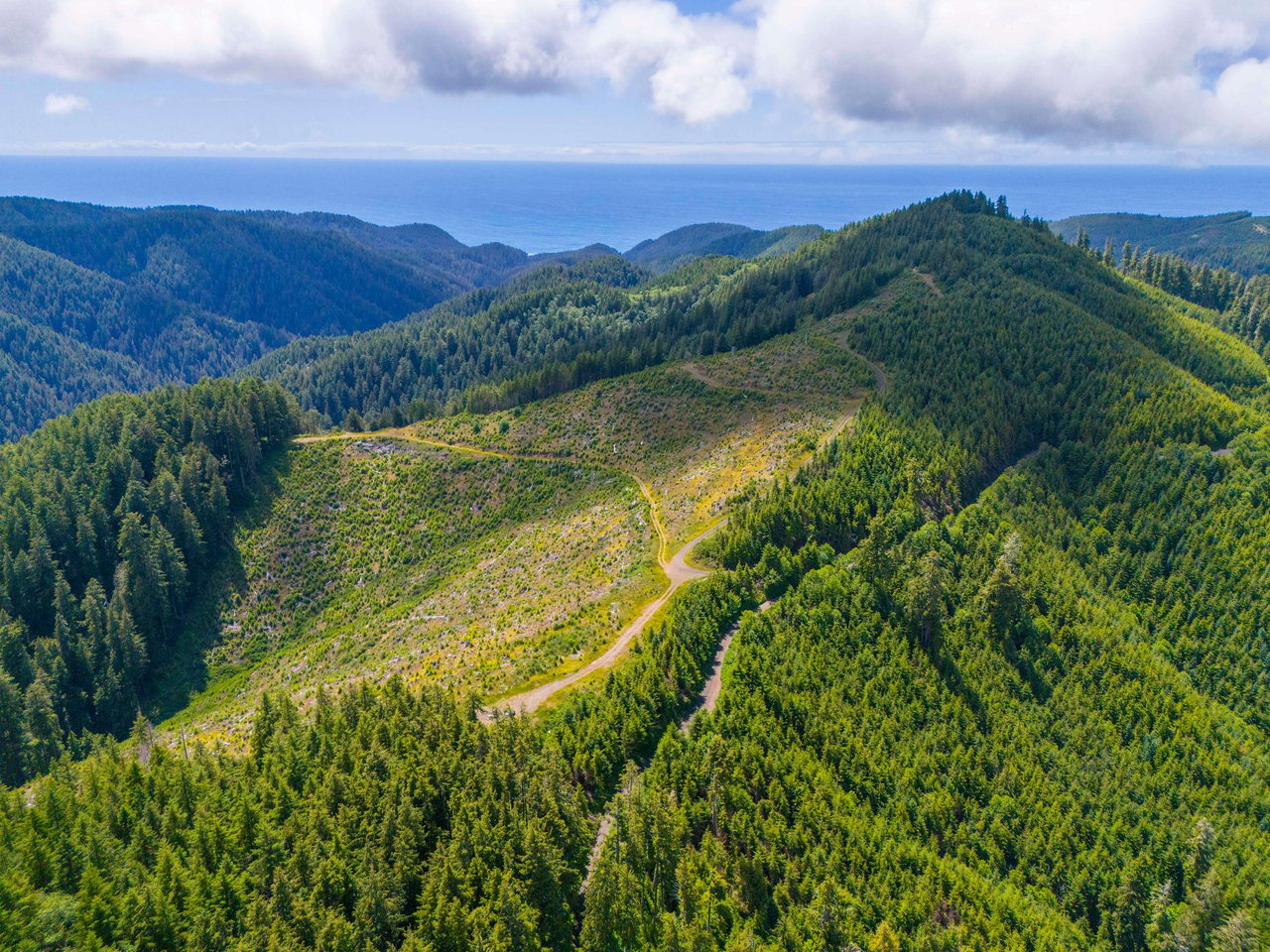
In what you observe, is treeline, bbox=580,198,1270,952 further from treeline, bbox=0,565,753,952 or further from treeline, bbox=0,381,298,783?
treeline, bbox=0,381,298,783

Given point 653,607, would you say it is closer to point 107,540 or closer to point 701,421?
point 701,421

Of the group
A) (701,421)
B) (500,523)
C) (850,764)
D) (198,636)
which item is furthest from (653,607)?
(198,636)

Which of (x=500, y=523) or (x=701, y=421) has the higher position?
(x=701, y=421)

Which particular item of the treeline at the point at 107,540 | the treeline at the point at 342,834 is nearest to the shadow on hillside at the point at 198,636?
the treeline at the point at 107,540

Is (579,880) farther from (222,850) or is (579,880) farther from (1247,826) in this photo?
(1247,826)

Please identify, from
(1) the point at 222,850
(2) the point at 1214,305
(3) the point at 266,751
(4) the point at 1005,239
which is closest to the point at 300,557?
(3) the point at 266,751

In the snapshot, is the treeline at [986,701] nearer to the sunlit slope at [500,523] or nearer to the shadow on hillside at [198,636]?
the sunlit slope at [500,523]
